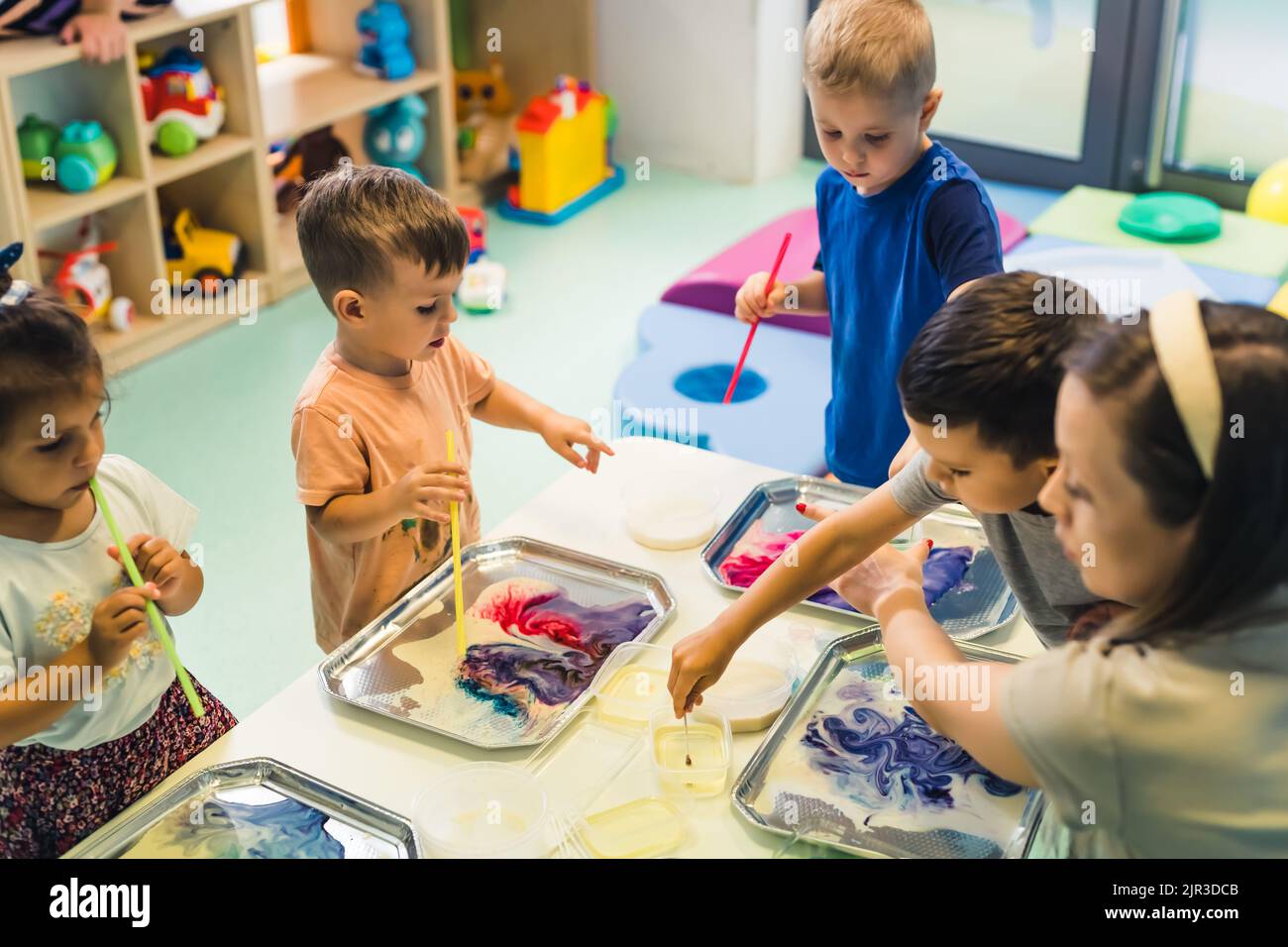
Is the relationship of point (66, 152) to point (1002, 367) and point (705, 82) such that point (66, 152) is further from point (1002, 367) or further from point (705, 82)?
point (1002, 367)

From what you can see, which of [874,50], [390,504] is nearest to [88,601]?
[390,504]

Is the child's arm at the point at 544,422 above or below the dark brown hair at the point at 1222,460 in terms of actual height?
below

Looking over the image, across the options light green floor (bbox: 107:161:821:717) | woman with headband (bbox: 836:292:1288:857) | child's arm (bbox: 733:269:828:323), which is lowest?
light green floor (bbox: 107:161:821:717)

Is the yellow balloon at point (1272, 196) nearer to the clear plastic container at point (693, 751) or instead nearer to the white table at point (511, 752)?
the white table at point (511, 752)

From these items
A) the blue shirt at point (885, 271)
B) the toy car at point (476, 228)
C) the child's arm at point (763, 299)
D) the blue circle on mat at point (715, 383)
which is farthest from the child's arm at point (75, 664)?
the toy car at point (476, 228)

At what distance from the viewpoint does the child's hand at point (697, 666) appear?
1306mm

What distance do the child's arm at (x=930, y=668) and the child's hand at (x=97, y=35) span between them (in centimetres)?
248

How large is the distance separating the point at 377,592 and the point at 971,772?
760 millimetres

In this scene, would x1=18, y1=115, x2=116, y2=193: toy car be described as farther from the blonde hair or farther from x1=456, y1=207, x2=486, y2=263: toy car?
the blonde hair

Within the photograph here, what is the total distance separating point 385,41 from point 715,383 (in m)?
1.64

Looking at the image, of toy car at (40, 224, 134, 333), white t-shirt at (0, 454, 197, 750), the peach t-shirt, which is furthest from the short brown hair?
toy car at (40, 224, 134, 333)

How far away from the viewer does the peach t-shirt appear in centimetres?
157

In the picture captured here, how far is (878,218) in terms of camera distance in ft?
6.12

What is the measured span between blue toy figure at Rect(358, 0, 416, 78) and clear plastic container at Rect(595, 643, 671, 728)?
2924mm
